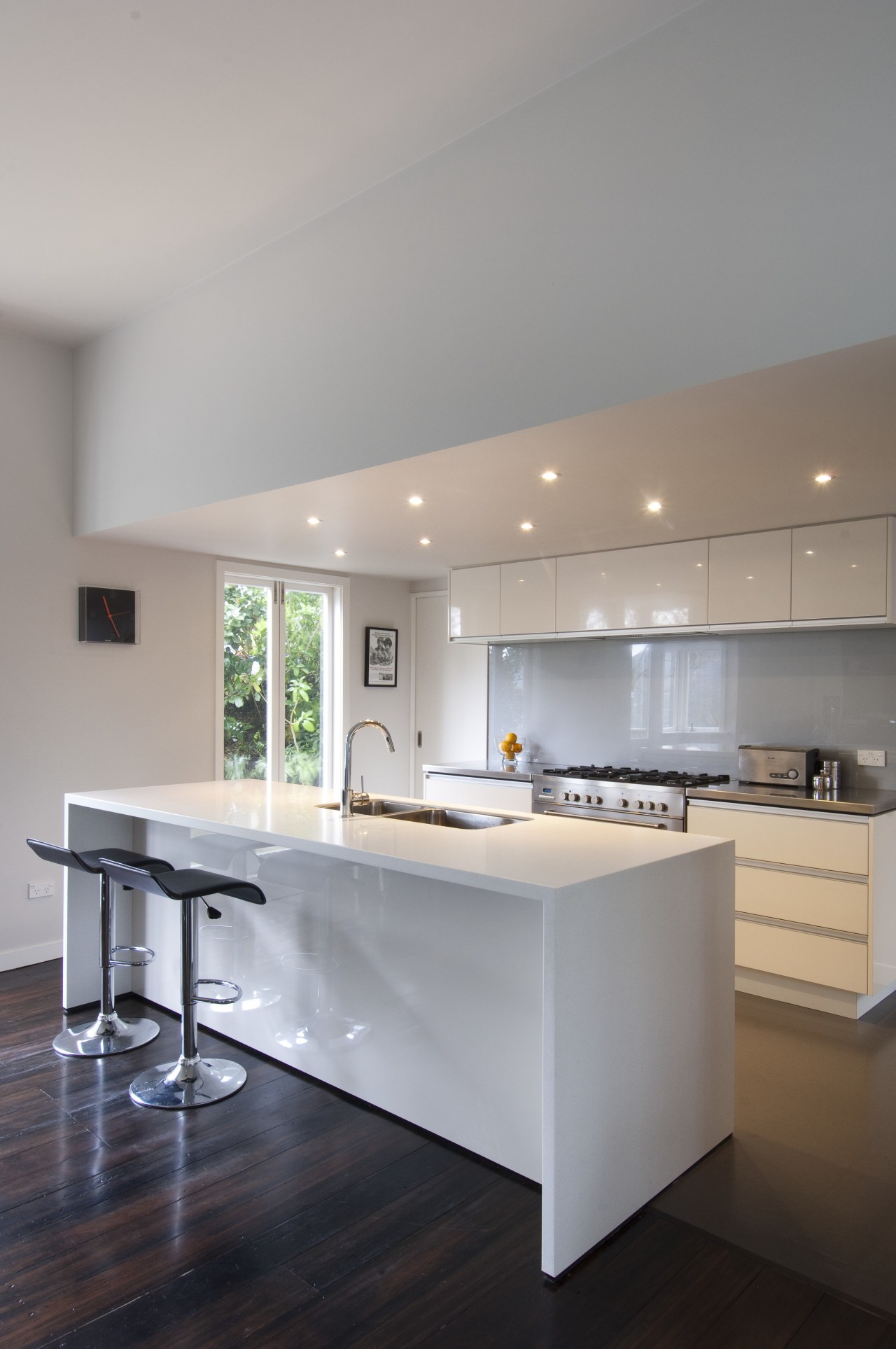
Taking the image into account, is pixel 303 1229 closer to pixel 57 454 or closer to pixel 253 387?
pixel 253 387

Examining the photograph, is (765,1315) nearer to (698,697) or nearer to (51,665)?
(698,697)

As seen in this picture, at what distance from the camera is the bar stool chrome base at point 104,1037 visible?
317 centimetres

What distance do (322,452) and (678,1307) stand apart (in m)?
2.70

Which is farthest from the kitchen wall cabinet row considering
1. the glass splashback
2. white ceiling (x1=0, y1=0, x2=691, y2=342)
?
white ceiling (x1=0, y1=0, x2=691, y2=342)

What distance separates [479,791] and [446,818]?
1.90 m

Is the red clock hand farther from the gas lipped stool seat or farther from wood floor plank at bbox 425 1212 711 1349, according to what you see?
wood floor plank at bbox 425 1212 711 1349

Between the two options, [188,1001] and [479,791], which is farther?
[479,791]

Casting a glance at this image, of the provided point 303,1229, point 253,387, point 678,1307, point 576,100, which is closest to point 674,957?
point 678,1307

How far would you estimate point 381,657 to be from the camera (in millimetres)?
6270

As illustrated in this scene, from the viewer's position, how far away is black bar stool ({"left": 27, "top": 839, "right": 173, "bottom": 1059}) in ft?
10.4

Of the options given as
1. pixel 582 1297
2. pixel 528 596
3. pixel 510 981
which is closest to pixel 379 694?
pixel 528 596

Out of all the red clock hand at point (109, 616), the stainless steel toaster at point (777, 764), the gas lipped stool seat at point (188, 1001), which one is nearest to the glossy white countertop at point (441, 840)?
the gas lipped stool seat at point (188, 1001)

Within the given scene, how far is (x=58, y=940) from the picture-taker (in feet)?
14.4

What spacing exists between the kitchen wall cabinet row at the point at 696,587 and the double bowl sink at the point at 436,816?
174cm
